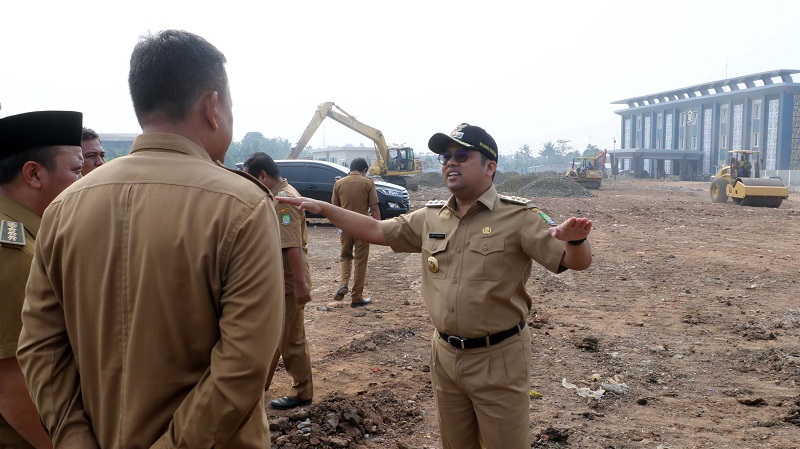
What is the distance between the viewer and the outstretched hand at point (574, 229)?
8.23 feet

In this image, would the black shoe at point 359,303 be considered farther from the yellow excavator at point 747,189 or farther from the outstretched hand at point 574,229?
the yellow excavator at point 747,189

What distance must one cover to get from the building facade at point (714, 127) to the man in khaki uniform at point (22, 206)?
50.5 metres

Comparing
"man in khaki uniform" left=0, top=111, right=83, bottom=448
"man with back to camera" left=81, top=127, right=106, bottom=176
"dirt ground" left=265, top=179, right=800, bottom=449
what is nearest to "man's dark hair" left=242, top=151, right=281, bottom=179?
"man with back to camera" left=81, top=127, right=106, bottom=176

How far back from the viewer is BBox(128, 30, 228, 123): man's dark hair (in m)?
1.57

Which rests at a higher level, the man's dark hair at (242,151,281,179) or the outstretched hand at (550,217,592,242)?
the man's dark hair at (242,151,281,179)

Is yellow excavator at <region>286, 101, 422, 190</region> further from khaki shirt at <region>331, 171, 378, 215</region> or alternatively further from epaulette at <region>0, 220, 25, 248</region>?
epaulette at <region>0, 220, 25, 248</region>

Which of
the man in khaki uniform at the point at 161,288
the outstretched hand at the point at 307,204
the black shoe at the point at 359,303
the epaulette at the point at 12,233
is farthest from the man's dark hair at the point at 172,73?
the black shoe at the point at 359,303

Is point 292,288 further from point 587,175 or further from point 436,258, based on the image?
point 587,175

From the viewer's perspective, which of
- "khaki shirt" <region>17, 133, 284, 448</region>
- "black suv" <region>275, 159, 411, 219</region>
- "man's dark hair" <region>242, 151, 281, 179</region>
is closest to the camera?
"khaki shirt" <region>17, 133, 284, 448</region>

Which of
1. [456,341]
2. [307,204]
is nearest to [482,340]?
[456,341]

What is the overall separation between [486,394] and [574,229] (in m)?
0.83

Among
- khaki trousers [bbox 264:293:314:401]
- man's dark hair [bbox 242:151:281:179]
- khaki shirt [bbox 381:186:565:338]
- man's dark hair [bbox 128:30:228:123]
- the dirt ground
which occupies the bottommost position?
the dirt ground

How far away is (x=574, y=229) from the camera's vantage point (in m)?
2.53

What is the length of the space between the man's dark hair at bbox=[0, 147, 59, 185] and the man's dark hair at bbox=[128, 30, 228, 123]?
0.75m
